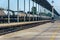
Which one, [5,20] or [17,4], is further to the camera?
[17,4]

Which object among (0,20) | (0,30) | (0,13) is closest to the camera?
(0,30)

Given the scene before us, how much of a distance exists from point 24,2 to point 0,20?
67.8 ft

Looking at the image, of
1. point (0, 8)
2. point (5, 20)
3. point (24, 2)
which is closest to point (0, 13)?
point (0, 8)

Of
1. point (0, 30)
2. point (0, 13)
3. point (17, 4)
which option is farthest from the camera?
point (0, 13)

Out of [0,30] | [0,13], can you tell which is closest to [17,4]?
[0,13]

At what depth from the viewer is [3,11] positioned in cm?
8344

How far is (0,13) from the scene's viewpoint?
261 ft

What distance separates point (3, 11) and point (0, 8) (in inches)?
74.1

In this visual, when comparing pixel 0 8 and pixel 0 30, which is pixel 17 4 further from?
pixel 0 30

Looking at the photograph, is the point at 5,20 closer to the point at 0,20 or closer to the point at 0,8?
the point at 0,20

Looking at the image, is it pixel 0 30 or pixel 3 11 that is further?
pixel 3 11

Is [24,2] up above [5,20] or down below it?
above

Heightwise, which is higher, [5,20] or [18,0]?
[18,0]

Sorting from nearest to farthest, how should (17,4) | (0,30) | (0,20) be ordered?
1. (0,30)
2. (0,20)
3. (17,4)
